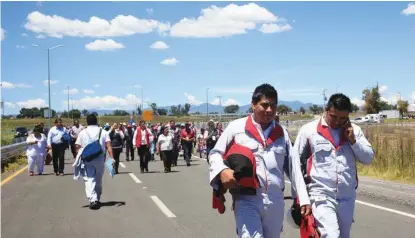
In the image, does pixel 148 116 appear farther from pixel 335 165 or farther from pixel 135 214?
pixel 335 165

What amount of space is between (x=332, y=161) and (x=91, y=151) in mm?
6873

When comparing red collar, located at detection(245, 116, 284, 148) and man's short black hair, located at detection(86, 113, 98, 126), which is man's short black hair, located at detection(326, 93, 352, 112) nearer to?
red collar, located at detection(245, 116, 284, 148)

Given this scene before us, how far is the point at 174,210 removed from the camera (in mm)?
10297

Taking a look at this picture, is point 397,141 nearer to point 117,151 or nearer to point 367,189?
point 367,189

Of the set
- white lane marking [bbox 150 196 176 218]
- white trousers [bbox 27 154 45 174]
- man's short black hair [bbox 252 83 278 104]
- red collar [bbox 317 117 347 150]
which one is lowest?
white lane marking [bbox 150 196 176 218]

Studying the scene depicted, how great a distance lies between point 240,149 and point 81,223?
5.47 meters

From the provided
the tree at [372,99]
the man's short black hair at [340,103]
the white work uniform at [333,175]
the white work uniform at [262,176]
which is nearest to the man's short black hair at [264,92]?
the white work uniform at [262,176]

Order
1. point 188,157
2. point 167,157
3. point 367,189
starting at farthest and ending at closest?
point 188,157 → point 167,157 → point 367,189

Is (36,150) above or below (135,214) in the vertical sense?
above

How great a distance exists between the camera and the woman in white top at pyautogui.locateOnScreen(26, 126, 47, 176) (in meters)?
18.9

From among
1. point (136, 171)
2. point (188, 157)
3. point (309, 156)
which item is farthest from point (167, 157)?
point (309, 156)

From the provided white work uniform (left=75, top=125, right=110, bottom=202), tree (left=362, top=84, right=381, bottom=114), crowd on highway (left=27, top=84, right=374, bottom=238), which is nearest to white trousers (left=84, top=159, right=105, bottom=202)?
white work uniform (left=75, top=125, right=110, bottom=202)

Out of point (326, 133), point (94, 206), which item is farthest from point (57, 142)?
point (326, 133)

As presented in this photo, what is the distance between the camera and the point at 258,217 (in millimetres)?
4391
